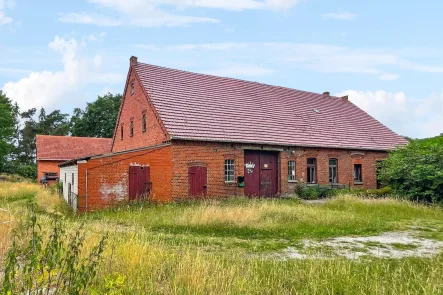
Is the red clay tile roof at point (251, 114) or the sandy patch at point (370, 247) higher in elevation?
the red clay tile roof at point (251, 114)

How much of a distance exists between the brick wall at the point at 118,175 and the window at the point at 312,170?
9.92 meters

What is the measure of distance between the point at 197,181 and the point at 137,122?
6.79 meters

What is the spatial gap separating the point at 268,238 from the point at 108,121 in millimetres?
48073

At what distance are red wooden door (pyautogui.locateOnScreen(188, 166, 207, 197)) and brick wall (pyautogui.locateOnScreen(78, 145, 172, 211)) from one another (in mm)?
1236

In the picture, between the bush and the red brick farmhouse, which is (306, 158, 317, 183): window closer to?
the red brick farmhouse

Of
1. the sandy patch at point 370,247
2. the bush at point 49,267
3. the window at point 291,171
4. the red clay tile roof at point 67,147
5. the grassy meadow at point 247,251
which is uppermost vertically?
the red clay tile roof at point 67,147

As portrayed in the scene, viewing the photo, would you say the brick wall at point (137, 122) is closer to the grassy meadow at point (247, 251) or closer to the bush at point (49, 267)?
the grassy meadow at point (247, 251)

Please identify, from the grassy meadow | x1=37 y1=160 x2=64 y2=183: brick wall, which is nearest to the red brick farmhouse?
the grassy meadow

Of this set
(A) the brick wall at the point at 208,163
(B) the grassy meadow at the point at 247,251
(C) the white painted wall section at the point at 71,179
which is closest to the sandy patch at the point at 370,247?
(B) the grassy meadow at the point at 247,251

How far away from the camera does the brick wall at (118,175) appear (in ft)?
55.1

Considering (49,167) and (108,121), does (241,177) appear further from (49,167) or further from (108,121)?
(108,121)

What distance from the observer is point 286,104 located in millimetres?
27266

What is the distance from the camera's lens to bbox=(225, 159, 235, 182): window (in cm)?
2061

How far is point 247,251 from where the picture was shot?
8.38m
